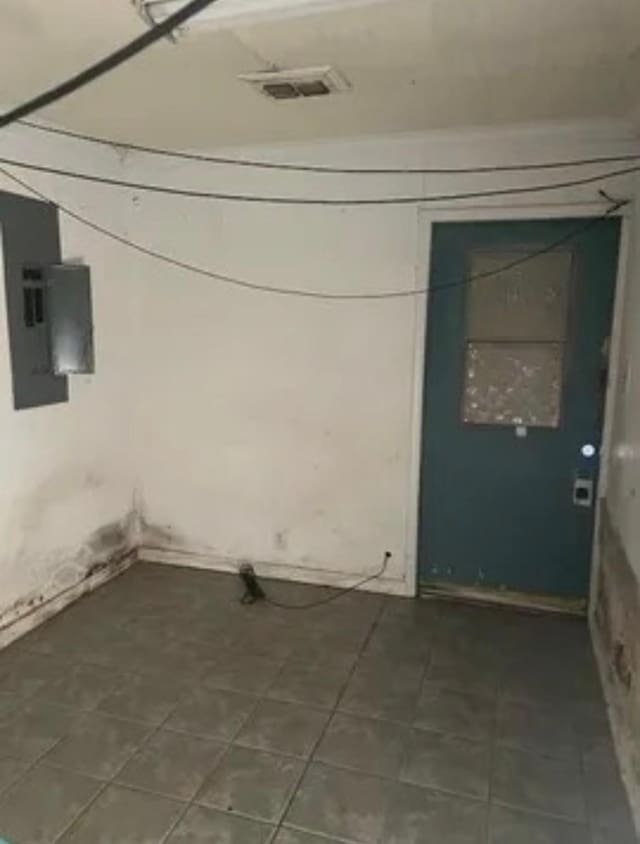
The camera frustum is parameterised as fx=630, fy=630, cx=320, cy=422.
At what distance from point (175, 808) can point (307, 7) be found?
93.5 inches

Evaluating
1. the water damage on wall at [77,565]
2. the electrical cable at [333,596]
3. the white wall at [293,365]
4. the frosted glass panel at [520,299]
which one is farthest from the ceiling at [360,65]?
the electrical cable at [333,596]

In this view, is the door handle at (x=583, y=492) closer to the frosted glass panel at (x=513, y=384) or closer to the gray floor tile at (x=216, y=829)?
the frosted glass panel at (x=513, y=384)

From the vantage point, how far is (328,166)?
328 cm

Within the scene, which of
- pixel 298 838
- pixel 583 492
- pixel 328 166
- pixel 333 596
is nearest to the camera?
pixel 298 838

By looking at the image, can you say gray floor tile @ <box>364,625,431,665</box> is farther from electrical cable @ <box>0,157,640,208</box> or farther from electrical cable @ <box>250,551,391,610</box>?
electrical cable @ <box>0,157,640,208</box>

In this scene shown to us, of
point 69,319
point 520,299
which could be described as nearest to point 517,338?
point 520,299

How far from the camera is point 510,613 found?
3312mm

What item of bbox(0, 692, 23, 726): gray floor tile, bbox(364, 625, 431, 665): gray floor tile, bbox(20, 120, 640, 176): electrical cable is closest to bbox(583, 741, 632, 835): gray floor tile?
bbox(364, 625, 431, 665): gray floor tile

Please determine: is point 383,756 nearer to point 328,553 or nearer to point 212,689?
point 212,689

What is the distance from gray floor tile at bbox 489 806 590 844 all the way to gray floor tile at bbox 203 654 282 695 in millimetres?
1049

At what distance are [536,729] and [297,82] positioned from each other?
2.58 m

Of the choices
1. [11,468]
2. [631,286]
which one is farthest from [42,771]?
[631,286]

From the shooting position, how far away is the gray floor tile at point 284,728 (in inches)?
89.6

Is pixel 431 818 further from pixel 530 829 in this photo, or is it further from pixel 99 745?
pixel 99 745
